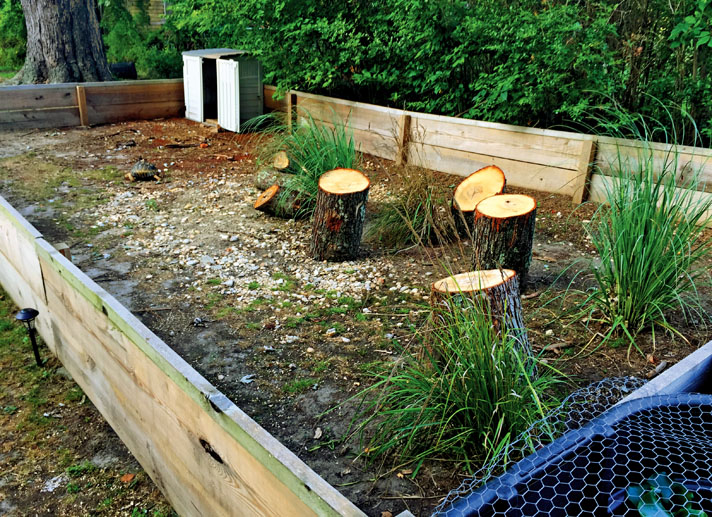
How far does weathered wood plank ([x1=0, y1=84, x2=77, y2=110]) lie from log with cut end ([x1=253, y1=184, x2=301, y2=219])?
455cm

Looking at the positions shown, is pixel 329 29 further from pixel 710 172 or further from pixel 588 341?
pixel 588 341

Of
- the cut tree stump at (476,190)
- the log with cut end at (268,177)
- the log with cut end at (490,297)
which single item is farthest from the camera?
the log with cut end at (268,177)

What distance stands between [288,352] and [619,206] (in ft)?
6.32

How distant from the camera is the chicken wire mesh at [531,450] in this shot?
162cm

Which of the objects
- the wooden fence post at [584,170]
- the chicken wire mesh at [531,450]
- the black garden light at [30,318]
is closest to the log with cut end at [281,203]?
the black garden light at [30,318]

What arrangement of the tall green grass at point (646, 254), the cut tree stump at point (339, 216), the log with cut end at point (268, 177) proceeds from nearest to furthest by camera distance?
1. the tall green grass at point (646, 254)
2. the cut tree stump at point (339, 216)
3. the log with cut end at point (268, 177)

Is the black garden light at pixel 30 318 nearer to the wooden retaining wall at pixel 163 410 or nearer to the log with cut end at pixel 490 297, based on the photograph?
the wooden retaining wall at pixel 163 410

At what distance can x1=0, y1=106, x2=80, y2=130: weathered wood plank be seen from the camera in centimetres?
779

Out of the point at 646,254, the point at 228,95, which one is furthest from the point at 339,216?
the point at 228,95

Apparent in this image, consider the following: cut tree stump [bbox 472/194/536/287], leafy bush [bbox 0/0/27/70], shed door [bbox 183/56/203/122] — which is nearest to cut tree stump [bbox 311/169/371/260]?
cut tree stump [bbox 472/194/536/287]

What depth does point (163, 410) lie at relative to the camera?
7.87 feet

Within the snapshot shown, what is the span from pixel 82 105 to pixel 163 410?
7033 mm

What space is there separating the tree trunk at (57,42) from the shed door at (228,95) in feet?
8.13

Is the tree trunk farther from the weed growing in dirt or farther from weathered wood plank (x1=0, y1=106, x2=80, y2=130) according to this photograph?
the weed growing in dirt
